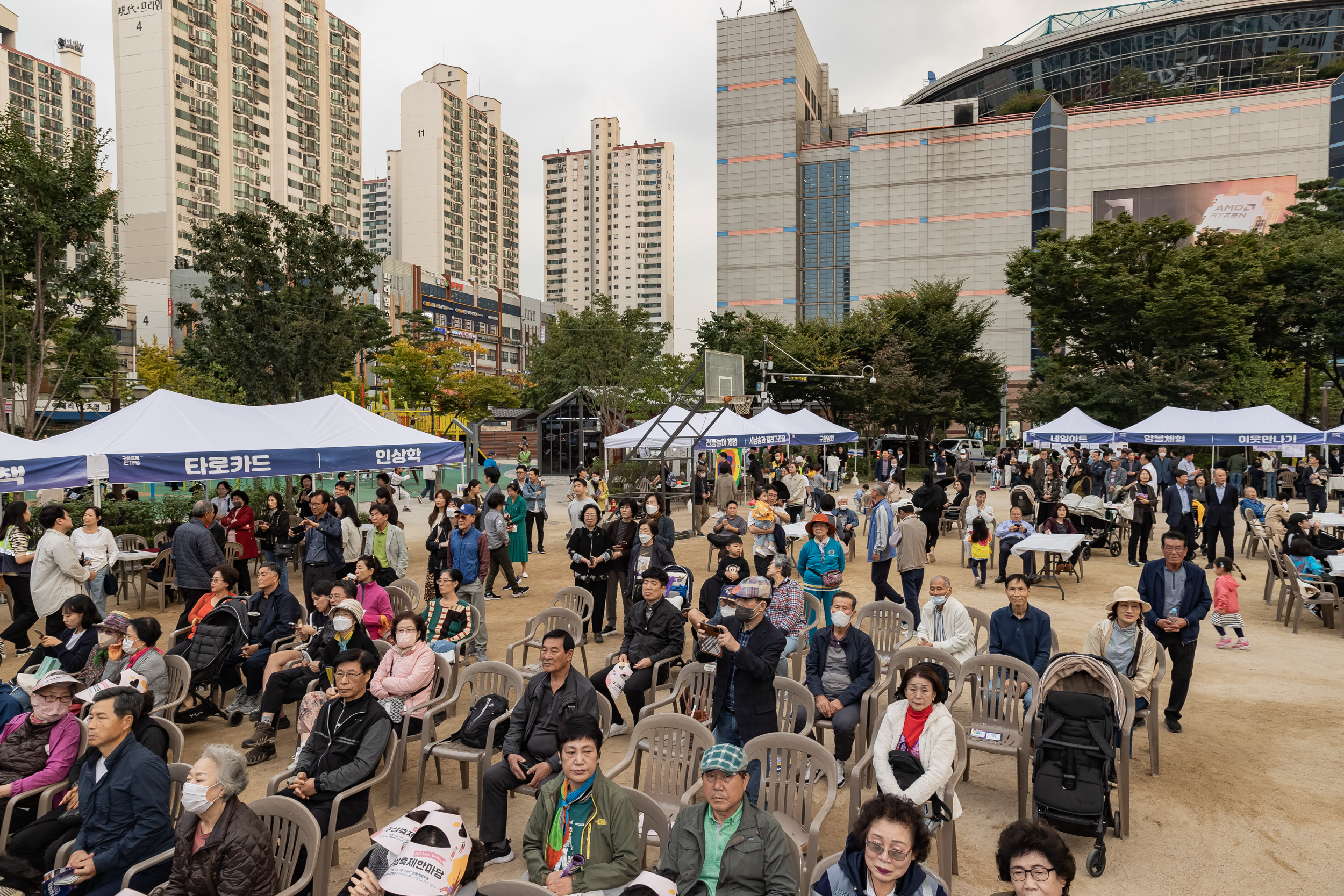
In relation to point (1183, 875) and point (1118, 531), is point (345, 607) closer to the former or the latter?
point (1183, 875)

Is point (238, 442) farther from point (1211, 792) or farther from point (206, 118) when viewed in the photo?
point (206, 118)

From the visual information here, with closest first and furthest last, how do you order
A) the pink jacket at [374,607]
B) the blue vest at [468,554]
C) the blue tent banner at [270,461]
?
the pink jacket at [374,607], the blue vest at [468,554], the blue tent banner at [270,461]

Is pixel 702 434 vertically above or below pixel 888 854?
above

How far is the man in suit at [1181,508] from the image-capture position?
11946 mm

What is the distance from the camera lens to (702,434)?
61.8 ft

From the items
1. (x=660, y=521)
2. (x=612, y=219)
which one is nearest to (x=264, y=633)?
(x=660, y=521)

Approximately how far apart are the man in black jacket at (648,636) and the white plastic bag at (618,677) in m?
0.24

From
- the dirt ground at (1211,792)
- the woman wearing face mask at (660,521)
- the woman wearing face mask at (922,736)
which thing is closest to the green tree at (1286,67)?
the dirt ground at (1211,792)

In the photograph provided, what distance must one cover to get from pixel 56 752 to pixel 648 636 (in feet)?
12.8

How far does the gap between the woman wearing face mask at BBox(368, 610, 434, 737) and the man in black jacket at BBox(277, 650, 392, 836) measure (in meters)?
0.86

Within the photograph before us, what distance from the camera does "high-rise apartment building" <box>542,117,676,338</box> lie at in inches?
5630

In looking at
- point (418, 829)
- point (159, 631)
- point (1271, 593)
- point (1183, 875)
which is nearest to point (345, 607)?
point (159, 631)

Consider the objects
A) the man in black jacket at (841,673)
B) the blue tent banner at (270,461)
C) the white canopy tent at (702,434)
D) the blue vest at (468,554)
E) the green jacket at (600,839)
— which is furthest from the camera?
the white canopy tent at (702,434)

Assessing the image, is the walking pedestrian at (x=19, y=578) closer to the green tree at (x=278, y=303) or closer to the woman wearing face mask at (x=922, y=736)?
the woman wearing face mask at (x=922, y=736)
